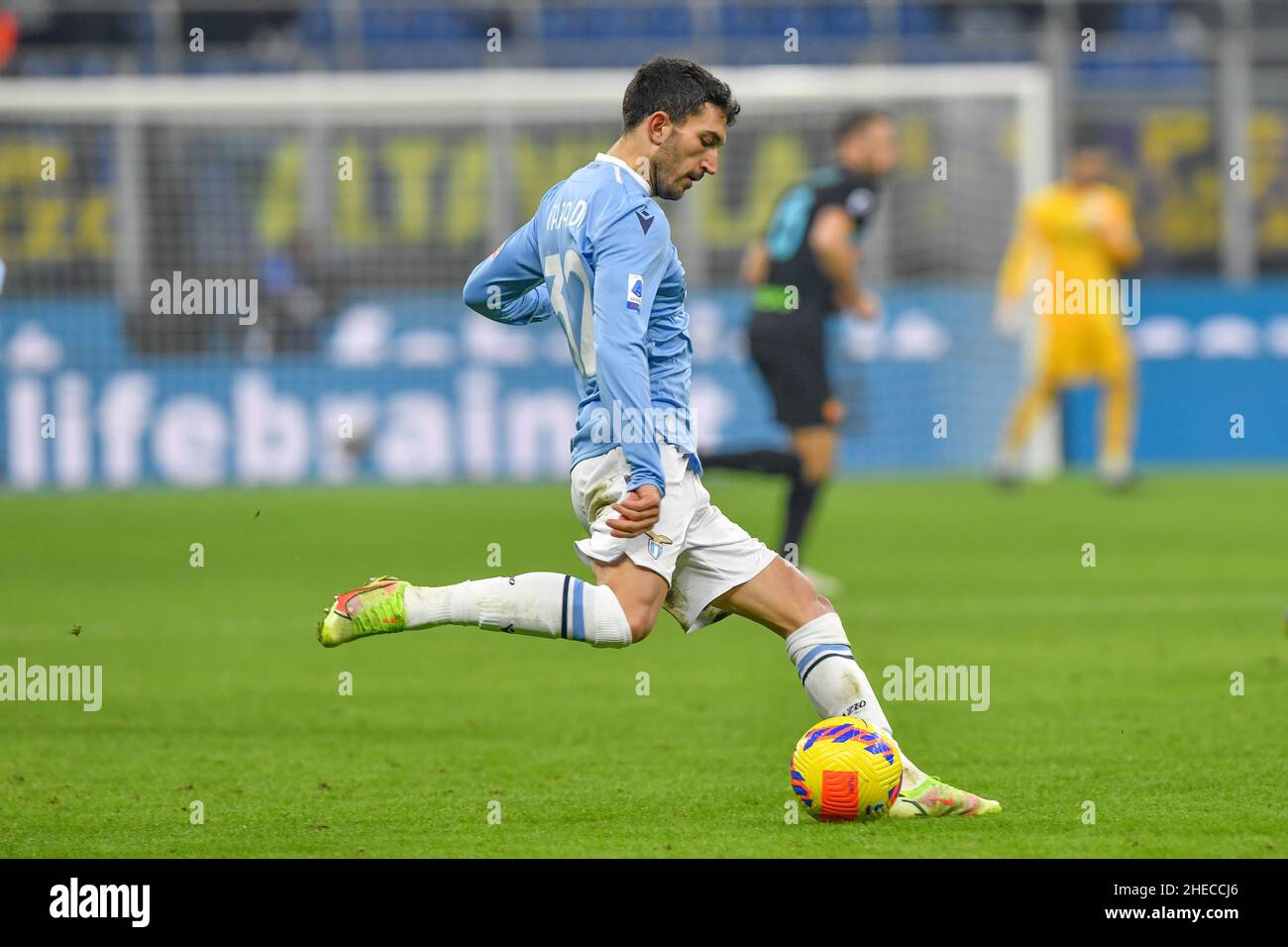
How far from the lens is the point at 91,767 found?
21.0 ft

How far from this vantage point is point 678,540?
17.5 feet

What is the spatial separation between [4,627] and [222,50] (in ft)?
45.2

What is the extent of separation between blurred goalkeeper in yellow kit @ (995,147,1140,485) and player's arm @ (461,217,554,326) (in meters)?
11.9

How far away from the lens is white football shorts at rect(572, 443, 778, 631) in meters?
5.28

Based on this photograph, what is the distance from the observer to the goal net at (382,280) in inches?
725

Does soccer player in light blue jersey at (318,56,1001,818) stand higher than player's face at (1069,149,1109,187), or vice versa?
player's face at (1069,149,1109,187)

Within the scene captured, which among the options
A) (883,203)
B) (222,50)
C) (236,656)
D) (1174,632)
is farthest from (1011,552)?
(222,50)

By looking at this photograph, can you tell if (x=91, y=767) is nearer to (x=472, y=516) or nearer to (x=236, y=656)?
(x=236, y=656)

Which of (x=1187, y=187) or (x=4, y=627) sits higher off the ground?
(x=1187, y=187)

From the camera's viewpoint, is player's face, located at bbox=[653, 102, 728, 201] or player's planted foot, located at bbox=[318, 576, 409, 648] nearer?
player's planted foot, located at bbox=[318, 576, 409, 648]
